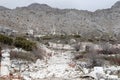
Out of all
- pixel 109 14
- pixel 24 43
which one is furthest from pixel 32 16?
pixel 24 43

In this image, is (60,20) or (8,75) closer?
(8,75)

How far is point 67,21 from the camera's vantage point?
110m

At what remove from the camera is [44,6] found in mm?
147250

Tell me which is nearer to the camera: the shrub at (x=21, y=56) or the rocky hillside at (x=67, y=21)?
the shrub at (x=21, y=56)

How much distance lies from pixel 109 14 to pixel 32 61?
109 m

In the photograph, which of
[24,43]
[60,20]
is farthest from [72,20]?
[24,43]

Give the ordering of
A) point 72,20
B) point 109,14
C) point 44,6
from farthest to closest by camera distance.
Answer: point 44,6 → point 109,14 → point 72,20

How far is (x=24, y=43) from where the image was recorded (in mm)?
27406

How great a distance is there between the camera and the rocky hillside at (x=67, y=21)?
318 feet

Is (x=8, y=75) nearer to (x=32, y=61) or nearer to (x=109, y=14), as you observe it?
(x=32, y=61)

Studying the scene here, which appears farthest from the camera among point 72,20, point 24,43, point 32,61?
point 72,20

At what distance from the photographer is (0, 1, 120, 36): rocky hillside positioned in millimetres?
96938

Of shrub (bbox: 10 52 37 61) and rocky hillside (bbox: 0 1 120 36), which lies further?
rocky hillside (bbox: 0 1 120 36)

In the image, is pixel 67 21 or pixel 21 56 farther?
pixel 67 21
